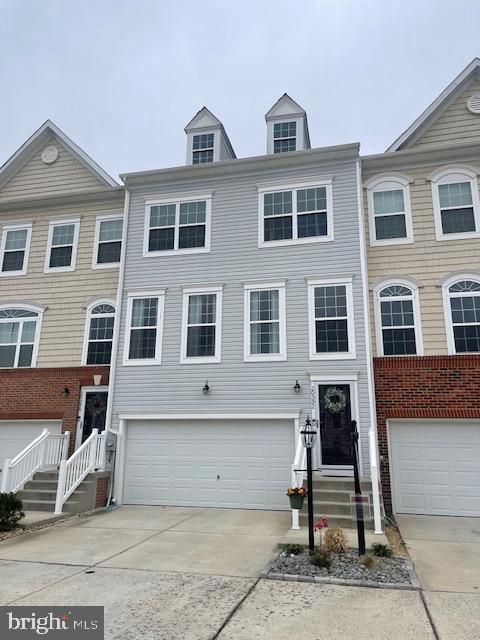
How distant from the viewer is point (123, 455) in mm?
11672

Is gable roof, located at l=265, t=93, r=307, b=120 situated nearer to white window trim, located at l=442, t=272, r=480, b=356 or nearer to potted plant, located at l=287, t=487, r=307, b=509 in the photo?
white window trim, located at l=442, t=272, r=480, b=356

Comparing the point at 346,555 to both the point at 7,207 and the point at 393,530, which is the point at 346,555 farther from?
the point at 7,207

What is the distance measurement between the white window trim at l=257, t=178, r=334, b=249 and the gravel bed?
302 inches

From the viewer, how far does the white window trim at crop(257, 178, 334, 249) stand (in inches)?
468

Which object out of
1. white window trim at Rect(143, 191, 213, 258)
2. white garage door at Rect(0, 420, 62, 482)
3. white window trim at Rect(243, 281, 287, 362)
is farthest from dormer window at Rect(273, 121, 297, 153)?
white garage door at Rect(0, 420, 62, 482)

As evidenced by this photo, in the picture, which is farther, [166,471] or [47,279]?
[47,279]

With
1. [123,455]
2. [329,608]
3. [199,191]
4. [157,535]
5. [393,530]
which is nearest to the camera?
[329,608]

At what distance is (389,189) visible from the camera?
40.0 ft

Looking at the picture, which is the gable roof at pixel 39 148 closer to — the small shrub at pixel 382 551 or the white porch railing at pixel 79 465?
the white porch railing at pixel 79 465

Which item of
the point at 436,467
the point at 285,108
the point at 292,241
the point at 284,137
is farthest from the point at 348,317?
the point at 285,108

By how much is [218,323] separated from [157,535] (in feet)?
17.8

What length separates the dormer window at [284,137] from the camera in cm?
1327

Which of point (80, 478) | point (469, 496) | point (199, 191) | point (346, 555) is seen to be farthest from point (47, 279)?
point (469, 496)

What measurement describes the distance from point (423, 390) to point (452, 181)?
5.45m
